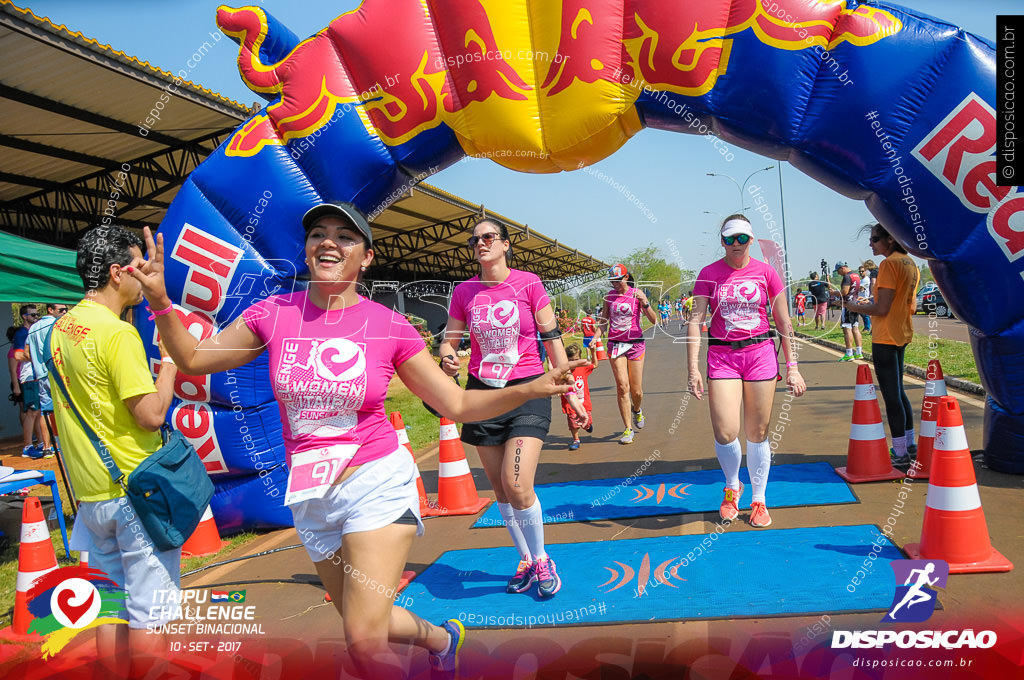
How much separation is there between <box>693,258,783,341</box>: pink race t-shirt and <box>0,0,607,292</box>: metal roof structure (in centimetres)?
160

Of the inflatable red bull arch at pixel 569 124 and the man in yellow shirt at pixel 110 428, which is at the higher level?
the inflatable red bull arch at pixel 569 124

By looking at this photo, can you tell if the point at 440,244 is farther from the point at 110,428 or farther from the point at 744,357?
the point at 110,428

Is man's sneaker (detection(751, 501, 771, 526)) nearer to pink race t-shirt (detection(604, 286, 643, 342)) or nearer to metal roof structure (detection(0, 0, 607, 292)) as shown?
metal roof structure (detection(0, 0, 607, 292))

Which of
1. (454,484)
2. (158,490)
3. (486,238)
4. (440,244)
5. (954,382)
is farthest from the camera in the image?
(440,244)

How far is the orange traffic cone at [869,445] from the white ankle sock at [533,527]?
2903 mm

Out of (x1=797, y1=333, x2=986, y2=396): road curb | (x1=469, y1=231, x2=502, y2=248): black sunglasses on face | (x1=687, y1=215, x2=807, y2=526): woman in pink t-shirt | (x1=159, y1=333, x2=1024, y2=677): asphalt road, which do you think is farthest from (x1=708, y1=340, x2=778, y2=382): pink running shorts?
(x1=797, y1=333, x2=986, y2=396): road curb

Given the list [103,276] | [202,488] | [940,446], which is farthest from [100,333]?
[940,446]

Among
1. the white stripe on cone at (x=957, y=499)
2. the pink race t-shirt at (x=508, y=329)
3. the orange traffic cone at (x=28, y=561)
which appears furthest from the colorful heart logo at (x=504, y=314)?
the orange traffic cone at (x=28, y=561)

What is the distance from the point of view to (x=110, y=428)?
269 centimetres

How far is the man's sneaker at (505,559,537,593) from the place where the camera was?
402 centimetres

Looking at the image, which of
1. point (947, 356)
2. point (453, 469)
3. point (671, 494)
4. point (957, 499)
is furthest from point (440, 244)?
point (957, 499)

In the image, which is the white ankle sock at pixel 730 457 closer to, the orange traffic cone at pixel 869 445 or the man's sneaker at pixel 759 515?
the man's sneaker at pixel 759 515

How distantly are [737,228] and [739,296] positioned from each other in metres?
0.47

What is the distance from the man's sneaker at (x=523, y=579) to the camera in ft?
13.2
